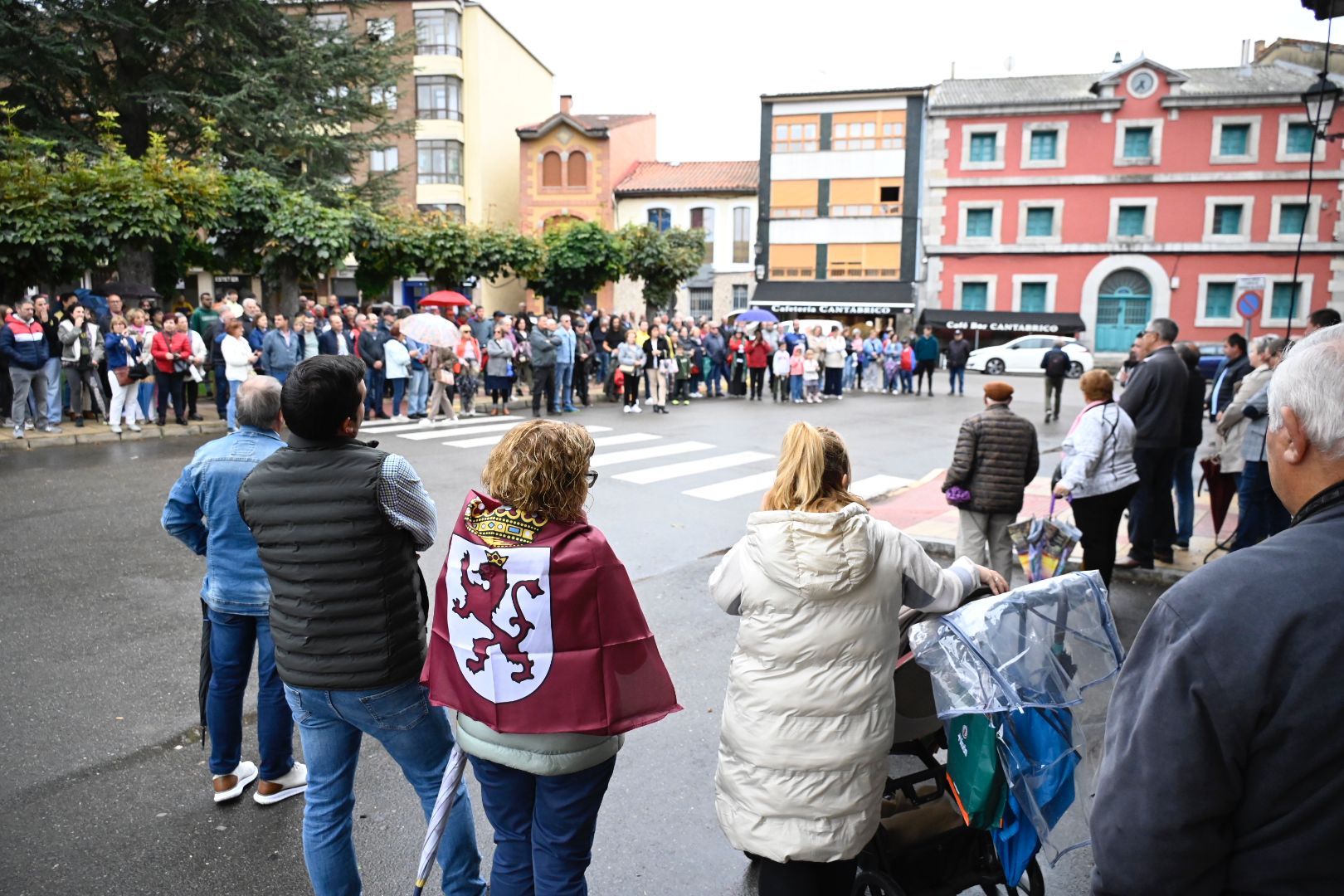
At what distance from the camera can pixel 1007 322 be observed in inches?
1518

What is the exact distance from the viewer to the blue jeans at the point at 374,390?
16.0 m

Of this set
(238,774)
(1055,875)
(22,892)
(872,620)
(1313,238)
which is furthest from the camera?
(1313,238)

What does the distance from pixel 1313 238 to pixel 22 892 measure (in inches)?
1763

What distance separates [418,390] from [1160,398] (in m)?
12.3

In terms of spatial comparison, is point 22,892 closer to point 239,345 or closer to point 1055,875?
point 1055,875

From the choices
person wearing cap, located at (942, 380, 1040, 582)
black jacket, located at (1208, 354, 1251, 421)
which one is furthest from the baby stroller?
black jacket, located at (1208, 354, 1251, 421)

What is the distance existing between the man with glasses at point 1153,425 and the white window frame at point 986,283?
34.9 m

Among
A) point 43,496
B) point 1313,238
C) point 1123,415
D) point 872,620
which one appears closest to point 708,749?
point 872,620

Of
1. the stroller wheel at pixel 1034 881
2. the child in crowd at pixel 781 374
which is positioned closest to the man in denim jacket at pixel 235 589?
the stroller wheel at pixel 1034 881

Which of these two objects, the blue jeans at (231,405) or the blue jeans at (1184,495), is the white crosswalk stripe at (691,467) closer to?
the blue jeans at (1184,495)

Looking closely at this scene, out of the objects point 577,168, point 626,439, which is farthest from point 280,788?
point 577,168

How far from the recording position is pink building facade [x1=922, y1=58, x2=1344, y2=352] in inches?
1457

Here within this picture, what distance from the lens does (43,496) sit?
30.6 ft

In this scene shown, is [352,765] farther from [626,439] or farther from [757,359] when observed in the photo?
[757,359]
